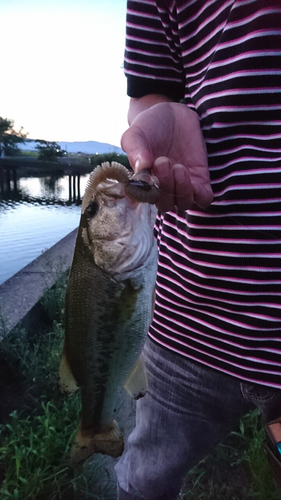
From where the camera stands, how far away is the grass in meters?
2.56

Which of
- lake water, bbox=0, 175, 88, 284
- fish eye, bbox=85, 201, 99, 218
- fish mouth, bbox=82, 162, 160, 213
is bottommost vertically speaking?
lake water, bbox=0, 175, 88, 284

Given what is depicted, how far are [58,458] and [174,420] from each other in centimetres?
151

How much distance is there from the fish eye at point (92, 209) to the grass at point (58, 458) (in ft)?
6.37

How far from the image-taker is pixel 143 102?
1.81 m

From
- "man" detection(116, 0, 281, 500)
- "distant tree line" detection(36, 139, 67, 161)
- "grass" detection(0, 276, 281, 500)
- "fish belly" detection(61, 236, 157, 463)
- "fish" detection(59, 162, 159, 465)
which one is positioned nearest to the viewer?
"man" detection(116, 0, 281, 500)

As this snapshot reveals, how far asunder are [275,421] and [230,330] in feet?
1.60

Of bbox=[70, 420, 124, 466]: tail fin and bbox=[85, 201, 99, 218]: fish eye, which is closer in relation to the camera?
bbox=[85, 201, 99, 218]: fish eye

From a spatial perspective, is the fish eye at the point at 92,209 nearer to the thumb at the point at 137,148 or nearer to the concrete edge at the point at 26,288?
the thumb at the point at 137,148

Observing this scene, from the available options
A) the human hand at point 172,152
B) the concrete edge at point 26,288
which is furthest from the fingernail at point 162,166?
the concrete edge at point 26,288

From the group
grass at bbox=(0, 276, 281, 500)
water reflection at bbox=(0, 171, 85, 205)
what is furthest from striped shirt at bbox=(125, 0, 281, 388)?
water reflection at bbox=(0, 171, 85, 205)

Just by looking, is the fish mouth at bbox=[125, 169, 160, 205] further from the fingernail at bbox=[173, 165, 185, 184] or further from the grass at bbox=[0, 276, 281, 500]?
the grass at bbox=[0, 276, 281, 500]

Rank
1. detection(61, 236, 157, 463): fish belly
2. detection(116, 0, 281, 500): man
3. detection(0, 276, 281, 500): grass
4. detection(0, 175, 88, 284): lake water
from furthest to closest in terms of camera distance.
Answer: detection(0, 175, 88, 284): lake water
detection(0, 276, 281, 500): grass
detection(61, 236, 157, 463): fish belly
detection(116, 0, 281, 500): man

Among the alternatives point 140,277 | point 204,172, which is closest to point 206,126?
point 204,172

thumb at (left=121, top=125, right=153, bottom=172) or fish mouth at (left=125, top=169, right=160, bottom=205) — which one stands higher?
thumb at (left=121, top=125, right=153, bottom=172)
